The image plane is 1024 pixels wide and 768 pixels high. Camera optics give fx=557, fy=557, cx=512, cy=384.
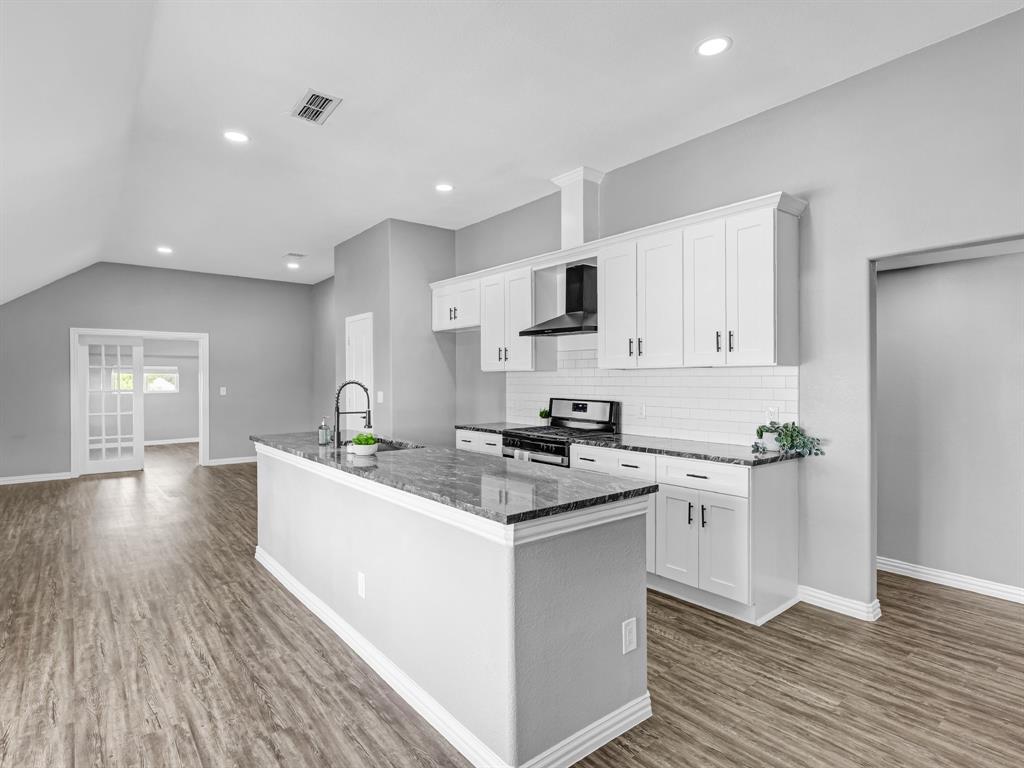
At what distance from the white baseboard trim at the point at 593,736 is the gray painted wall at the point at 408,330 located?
3934 millimetres

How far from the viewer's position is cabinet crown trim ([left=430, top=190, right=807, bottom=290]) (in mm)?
3180

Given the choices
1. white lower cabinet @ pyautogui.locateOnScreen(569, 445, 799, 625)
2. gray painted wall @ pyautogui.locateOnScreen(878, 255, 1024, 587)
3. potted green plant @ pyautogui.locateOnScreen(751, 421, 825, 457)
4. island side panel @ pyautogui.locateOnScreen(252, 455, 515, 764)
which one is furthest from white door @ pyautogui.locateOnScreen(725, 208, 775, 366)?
island side panel @ pyautogui.locateOnScreen(252, 455, 515, 764)

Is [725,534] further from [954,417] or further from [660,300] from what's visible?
[954,417]

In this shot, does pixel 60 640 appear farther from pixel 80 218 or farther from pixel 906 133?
pixel 906 133

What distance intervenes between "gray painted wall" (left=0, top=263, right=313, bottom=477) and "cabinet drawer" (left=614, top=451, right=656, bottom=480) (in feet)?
23.9

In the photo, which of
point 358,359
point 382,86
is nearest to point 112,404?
point 358,359

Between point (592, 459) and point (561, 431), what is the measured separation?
2.22 ft

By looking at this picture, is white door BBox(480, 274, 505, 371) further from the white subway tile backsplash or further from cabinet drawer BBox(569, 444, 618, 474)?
cabinet drawer BBox(569, 444, 618, 474)

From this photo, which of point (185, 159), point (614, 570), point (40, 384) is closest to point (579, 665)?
point (614, 570)

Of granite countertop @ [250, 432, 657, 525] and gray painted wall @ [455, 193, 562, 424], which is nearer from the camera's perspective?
granite countertop @ [250, 432, 657, 525]

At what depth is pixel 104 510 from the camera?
19.1 ft

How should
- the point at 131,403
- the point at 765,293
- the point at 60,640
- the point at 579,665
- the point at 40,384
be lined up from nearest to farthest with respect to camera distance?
1. the point at 579,665
2. the point at 60,640
3. the point at 765,293
4. the point at 40,384
5. the point at 131,403

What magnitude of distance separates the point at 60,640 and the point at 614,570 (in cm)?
295

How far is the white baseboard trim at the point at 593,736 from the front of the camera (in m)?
1.92
